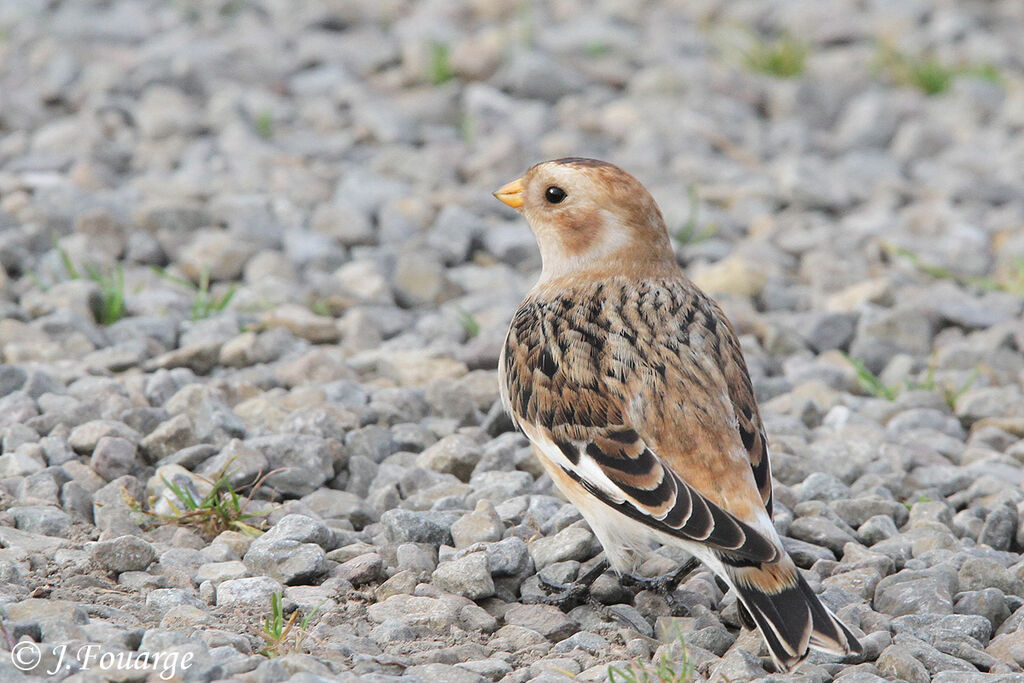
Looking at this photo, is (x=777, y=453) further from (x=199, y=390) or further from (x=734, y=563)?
(x=199, y=390)

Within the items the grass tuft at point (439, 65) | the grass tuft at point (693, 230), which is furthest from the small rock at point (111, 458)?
the grass tuft at point (439, 65)

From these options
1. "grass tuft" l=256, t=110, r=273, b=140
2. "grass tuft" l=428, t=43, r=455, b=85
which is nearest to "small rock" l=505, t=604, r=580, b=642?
"grass tuft" l=256, t=110, r=273, b=140

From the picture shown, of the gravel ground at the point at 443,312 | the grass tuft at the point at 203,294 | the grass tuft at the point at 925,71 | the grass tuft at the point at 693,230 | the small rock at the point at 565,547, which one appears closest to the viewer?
the gravel ground at the point at 443,312

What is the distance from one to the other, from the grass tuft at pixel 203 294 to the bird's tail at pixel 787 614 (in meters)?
2.72

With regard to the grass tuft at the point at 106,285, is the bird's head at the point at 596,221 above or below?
above

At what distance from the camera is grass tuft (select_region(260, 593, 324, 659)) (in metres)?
3.25

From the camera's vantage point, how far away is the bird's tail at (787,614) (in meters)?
3.14

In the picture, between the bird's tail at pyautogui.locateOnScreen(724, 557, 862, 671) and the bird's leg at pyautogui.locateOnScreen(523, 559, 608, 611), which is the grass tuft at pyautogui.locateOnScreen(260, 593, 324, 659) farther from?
the bird's tail at pyautogui.locateOnScreen(724, 557, 862, 671)

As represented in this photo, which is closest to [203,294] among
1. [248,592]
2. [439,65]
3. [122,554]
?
[122,554]

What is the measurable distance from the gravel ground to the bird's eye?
0.75 m

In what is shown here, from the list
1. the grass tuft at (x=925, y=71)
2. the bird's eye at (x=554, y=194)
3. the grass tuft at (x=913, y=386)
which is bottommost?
the grass tuft at (x=913, y=386)

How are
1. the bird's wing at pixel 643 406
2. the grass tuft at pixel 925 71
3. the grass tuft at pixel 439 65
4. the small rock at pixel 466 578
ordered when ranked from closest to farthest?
the bird's wing at pixel 643 406, the small rock at pixel 466 578, the grass tuft at pixel 439 65, the grass tuft at pixel 925 71

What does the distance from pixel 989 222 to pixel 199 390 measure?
13.8 ft

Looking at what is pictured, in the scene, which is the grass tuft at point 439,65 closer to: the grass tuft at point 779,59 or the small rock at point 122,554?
the grass tuft at point 779,59
